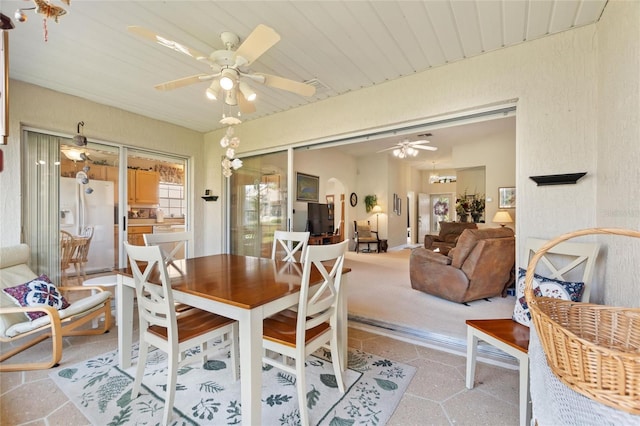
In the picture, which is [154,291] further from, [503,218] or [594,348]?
[503,218]

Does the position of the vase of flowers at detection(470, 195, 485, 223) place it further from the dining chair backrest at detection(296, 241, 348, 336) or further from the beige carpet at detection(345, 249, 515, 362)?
the dining chair backrest at detection(296, 241, 348, 336)

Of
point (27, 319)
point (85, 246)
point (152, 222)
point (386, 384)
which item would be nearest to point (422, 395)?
point (386, 384)

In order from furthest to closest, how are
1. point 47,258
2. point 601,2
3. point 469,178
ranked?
point 469,178 < point 47,258 < point 601,2

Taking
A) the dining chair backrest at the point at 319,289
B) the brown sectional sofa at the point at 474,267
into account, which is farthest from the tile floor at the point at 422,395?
the brown sectional sofa at the point at 474,267

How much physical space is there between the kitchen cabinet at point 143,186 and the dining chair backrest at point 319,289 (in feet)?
12.8

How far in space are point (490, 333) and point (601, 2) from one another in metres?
2.36

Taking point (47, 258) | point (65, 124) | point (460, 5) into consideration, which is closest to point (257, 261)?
point (460, 5)

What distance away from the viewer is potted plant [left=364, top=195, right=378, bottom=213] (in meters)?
8.61

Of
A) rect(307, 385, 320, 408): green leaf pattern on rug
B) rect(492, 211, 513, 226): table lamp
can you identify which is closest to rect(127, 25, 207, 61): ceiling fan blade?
rect(307, 385, 320, 408): green leaf pattern on rug

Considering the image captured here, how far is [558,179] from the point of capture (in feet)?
7.03

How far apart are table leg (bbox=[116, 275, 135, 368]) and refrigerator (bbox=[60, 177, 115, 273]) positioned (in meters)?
2.15

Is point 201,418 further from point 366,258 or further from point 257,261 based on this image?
point 366,258

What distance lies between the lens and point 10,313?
7.20ft

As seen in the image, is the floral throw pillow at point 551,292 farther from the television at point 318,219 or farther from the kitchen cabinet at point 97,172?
the kitchen cabinet at point 97,172
